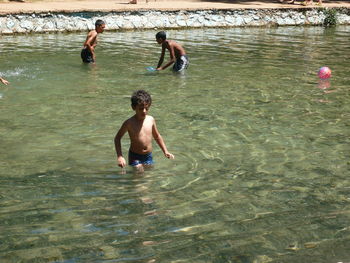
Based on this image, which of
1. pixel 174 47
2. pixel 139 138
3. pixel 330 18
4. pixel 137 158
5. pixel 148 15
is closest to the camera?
pixel 139 138

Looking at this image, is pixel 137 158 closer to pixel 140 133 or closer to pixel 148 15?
pixel 140 133

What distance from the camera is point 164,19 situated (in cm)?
2467

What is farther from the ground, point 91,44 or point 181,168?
point 91,44

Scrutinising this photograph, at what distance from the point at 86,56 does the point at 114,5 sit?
12.6 m

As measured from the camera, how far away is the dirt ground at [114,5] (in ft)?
76.3

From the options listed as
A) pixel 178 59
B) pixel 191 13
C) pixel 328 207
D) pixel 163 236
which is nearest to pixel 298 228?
pixel 328 207

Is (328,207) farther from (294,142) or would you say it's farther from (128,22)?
(128,22)

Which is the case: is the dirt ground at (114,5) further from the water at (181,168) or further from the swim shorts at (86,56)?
the water at (181,168)

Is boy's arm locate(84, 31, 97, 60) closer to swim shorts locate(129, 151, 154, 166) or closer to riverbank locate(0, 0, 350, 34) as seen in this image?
swim shorts locate(129, 151, 154, 166)

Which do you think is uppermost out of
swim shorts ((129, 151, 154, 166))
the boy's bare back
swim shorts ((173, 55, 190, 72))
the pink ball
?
the boy's bare back

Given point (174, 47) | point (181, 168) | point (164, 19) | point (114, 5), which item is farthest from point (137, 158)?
point (114, 5)

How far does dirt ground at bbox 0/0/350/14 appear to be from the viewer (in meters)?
23.2

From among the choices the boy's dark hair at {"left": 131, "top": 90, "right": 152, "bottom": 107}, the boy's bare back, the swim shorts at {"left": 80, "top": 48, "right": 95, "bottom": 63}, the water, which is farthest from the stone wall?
the boy's dark hair at {"left": 131, "top": 90, "right": 152, "bottom": 107}

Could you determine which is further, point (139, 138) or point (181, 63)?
point (181, 63)
